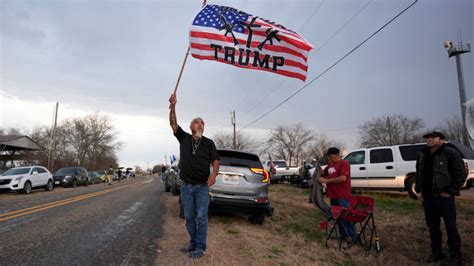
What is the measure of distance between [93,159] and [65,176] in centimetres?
4713

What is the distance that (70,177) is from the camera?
75.4 feet

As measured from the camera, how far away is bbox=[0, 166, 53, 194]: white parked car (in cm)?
1598

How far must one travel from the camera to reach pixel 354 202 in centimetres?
541

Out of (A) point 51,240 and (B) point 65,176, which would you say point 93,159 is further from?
(A) point 51,240

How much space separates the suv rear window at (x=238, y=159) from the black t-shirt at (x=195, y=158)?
218 centimetres

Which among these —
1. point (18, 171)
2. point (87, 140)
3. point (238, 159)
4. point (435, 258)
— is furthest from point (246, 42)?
point (87, 140)

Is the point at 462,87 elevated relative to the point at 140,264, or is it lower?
elevated

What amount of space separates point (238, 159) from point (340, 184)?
2.24 meters

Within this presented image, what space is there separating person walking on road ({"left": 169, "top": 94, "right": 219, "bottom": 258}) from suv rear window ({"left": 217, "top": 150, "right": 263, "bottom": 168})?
2.19 metres

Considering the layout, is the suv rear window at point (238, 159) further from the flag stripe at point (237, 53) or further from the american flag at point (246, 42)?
the flag stripe at point (237, 53)

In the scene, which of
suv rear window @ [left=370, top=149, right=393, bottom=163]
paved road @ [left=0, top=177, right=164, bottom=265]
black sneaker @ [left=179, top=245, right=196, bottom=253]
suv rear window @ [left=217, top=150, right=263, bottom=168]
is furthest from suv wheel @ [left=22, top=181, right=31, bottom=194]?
suv rear window @ [left=370, top=149, right=393, bottom=163]

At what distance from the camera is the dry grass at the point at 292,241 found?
14.0 ft

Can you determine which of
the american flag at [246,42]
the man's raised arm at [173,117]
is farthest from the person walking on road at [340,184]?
the man's raised arm at [173,117]

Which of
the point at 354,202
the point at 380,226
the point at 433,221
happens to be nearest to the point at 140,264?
the point at 354,202
